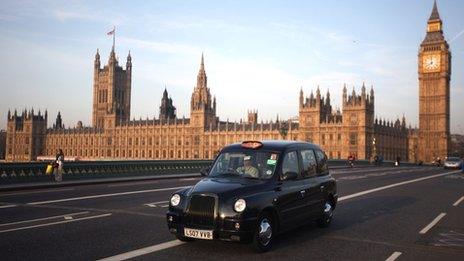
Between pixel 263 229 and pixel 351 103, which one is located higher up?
pixel 351 103

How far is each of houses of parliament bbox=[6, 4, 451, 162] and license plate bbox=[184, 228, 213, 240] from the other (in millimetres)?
56429

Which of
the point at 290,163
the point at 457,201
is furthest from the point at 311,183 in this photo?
the point at 457,201

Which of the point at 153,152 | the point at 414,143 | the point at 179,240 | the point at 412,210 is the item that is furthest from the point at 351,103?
the point at 179,240

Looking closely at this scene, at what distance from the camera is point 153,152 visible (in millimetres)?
130500

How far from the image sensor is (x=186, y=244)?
28.8ft

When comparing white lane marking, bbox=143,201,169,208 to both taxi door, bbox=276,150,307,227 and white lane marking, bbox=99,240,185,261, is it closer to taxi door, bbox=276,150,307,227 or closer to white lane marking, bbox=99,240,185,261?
white lane marking, bbox=99,240,185,261

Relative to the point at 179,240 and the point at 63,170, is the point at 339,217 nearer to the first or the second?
the point at 179,240

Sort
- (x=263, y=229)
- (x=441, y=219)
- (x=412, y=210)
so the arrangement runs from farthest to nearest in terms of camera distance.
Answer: (x=412, y=210), (x=441, y=219), (x=263, y=229)

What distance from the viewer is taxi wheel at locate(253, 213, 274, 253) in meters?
8.12

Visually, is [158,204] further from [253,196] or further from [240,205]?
[240,205]

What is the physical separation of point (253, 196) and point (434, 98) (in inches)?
4883

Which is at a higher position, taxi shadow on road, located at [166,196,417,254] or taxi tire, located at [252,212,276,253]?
taxi tire, located at [252,212,276,253]

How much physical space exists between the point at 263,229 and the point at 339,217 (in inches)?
190

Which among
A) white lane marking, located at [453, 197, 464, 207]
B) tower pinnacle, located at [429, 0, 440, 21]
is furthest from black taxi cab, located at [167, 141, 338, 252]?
tower pinnacle, located at [429, 0, 440, 21]
